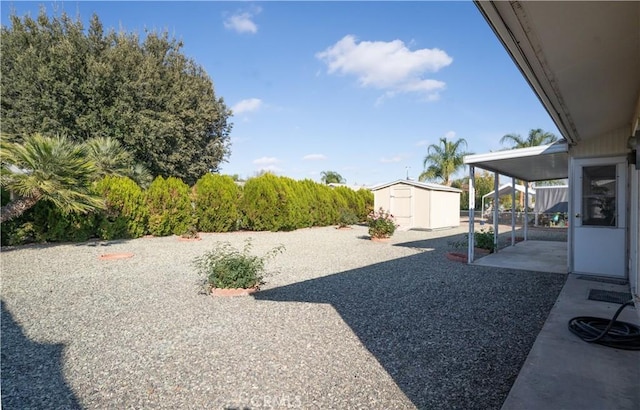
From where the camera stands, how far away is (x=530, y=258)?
350 inches

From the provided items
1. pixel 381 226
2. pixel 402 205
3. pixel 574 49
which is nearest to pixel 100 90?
pixel 381 226

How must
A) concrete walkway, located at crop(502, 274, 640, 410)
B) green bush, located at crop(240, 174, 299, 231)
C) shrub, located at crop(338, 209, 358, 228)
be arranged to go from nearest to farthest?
concrete walkway, located at crop(502, 274, 640, 410) < green bush, located at crop(240, 174, 299, 231) < shrub, located at crop(338, 209, 358, 228)

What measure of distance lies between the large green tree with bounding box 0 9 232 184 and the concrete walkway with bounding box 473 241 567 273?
612 inches

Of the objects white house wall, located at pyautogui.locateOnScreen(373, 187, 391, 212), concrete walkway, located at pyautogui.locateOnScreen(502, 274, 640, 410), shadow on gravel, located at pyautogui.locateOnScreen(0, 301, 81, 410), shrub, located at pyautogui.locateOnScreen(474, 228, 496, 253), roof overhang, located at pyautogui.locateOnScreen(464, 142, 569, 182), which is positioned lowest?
A: shadow on gravel, located at pyautogui.locateOnScreen(0, 301, 81, 410)

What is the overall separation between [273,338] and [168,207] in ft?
36.1

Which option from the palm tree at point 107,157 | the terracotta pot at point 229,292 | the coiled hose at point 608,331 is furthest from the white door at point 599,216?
the palm tree at point 107,157

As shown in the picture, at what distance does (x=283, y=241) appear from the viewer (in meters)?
13.0

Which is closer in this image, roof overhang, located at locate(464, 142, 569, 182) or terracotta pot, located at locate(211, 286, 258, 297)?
terracotta pot, located at locate(211, 286, 258, 297)

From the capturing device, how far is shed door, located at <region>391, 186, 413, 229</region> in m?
19.2

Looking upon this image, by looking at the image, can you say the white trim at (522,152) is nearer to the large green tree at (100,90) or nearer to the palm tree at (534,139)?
the large green tree at (100,90)

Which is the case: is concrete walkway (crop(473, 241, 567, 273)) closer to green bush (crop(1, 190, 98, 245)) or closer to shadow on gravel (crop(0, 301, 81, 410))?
shadow on gravel (crop(0, 301, 81, 410))

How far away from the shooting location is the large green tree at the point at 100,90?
15.7 metres

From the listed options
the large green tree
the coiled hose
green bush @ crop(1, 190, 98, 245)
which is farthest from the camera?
the large green tree

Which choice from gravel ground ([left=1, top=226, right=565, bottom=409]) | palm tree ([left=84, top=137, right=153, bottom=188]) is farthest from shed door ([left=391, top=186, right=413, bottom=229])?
palm tree ([left=84, top=137, right=153, bottom=188])
